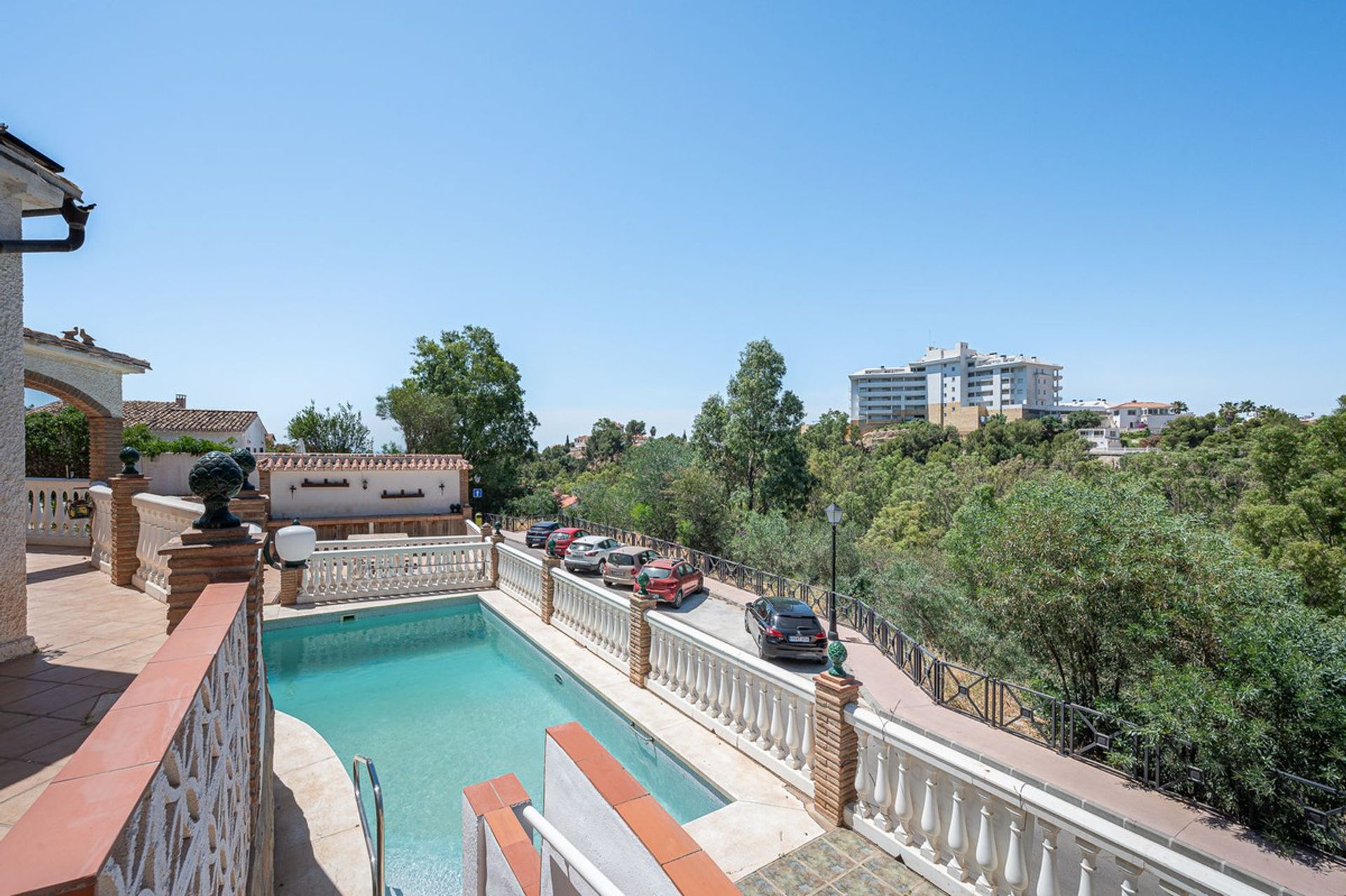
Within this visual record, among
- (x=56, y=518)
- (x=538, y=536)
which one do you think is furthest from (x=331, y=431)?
(x=56, y=518)

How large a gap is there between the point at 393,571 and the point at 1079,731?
1277 centimetres

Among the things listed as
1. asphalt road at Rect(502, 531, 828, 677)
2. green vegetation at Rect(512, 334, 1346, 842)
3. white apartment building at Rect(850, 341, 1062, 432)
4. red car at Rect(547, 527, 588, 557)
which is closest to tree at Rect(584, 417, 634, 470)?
white apartment building at Rect(850, 341, 1062, 432)

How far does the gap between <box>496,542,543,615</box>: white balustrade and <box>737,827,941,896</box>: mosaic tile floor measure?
289 inches

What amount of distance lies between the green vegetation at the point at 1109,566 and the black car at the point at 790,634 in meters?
3.02

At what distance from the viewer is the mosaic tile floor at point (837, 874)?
387 cm

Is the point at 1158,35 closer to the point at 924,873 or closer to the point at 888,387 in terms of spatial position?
the point at 924,873

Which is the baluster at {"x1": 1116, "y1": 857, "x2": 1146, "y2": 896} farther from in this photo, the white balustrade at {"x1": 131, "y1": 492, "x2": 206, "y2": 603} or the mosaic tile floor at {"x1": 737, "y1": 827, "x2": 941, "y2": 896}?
the white balustrade at {"x1": 131, "y1": 492, "x2": 206, "y2": 603}

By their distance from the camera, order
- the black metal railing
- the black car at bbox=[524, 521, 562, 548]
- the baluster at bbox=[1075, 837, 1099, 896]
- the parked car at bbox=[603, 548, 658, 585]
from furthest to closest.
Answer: the black car at bbox=[524, 521, 562, 548], the parked car at bbox=[603, 548, 658, 585], the black metal railing, the baluster at bbox=[1075, 837, 1099, 896]

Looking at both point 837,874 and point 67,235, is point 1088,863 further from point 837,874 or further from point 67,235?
point 67,235

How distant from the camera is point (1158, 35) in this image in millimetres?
9438

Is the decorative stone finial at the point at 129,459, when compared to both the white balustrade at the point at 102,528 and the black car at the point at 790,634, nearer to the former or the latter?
the white balustrade at the point at 102,528

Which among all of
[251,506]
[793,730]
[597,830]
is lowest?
[793,730]

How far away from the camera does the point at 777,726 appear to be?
553 cm

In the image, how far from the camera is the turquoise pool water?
5508 mm
